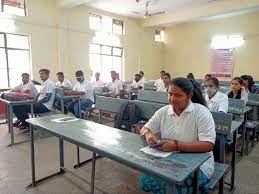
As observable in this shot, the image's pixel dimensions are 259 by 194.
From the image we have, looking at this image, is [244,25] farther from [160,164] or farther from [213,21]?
[160,164]

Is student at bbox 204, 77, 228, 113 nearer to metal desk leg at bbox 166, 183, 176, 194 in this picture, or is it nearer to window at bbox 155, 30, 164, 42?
metal desk leg at bbox 166, 183, 176, 194

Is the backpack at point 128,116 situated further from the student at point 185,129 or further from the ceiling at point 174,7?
the ceiling at point 174,7

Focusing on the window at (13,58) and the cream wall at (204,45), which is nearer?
the window at (13,58)

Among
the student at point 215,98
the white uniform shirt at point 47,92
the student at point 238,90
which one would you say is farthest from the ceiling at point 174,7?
the student at point 215,98

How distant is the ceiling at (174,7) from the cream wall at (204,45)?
1309 mm

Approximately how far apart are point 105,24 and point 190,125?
7.59 metres

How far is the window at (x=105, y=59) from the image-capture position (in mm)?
8055

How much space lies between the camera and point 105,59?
27.8ft

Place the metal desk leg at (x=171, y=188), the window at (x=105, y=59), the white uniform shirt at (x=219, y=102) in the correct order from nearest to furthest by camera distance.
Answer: the metal desk leg at (x=171, y=188) → the white uniform shirt at (x=219, y=102) → the window at (x=105, y=59)

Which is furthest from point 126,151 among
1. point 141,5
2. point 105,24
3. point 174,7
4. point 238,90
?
point 105,24

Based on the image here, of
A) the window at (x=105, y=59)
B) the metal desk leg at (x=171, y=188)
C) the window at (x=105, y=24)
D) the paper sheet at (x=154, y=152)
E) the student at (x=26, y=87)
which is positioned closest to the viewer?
the metal desk leg at (x=171, y=188)

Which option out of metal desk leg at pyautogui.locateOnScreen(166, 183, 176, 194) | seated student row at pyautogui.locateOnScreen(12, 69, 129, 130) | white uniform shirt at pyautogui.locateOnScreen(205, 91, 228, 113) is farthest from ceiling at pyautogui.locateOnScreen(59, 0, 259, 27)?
metal desk leg at pyautogui.locateOnScreen(166, 183, 176, 194)

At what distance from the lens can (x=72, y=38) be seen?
7.18m

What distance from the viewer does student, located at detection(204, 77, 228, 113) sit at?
261cm
